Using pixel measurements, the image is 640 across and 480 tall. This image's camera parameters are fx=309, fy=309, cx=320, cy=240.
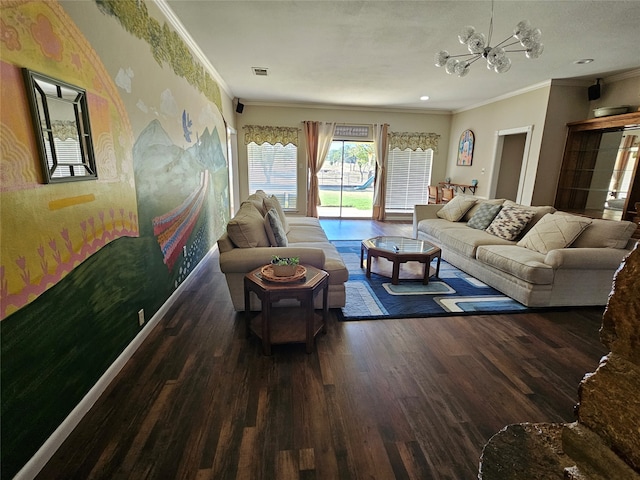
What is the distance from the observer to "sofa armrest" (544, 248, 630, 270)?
2.85 metres

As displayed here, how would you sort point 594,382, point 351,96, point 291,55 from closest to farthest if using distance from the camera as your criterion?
1. point 594,382
2. point 291,55
3. point 351,96

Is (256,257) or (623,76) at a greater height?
(623,76)

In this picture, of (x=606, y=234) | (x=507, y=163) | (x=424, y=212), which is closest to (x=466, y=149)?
(x=507, y=163)

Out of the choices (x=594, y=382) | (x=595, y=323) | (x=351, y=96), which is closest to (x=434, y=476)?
(x=594, y=382)

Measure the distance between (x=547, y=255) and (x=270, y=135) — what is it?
569 cm

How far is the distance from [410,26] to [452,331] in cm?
283

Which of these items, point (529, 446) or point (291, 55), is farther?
point (291, 55)

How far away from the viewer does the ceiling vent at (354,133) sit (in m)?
7.15

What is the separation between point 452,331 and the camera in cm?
259

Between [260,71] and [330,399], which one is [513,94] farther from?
[330,399]

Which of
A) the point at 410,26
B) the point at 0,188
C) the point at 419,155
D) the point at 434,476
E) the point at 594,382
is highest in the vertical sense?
the point at 410,26

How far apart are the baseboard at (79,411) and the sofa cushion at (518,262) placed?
11.0 feet

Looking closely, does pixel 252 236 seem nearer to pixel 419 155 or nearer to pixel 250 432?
pixel 250 432

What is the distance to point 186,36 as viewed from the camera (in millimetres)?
3293
